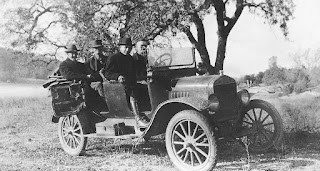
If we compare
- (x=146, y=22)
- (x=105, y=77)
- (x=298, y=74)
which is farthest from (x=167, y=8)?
(x=298, y=74)

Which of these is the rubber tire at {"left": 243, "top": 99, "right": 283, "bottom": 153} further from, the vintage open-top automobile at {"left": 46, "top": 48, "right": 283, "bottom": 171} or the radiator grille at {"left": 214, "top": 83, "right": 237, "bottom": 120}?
the radiator grille at {"left": 214, "top": 83, "right": 237, "bottom": 120}

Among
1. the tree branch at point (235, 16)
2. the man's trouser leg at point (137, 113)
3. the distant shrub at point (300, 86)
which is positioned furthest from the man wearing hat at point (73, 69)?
the distant shrub at point (300, 86)

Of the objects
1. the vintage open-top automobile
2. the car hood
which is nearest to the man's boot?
the vintage open-top automobile

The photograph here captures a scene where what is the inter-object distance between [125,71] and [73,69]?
1250 mm

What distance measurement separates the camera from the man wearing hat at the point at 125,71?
6.32m

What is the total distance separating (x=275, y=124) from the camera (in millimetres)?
6465

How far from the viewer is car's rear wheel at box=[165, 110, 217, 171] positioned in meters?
5.13

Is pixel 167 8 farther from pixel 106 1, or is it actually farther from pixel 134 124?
pixel 134 124

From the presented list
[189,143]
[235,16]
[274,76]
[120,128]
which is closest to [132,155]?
[120,128]

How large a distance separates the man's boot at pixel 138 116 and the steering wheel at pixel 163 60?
745mm

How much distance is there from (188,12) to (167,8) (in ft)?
3.43

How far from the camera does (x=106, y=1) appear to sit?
11250 mm

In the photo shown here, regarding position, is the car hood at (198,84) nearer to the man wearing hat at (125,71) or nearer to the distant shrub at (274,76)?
the man wearing hat at (125,71)

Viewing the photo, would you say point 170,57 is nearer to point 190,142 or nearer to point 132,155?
point 190,142
